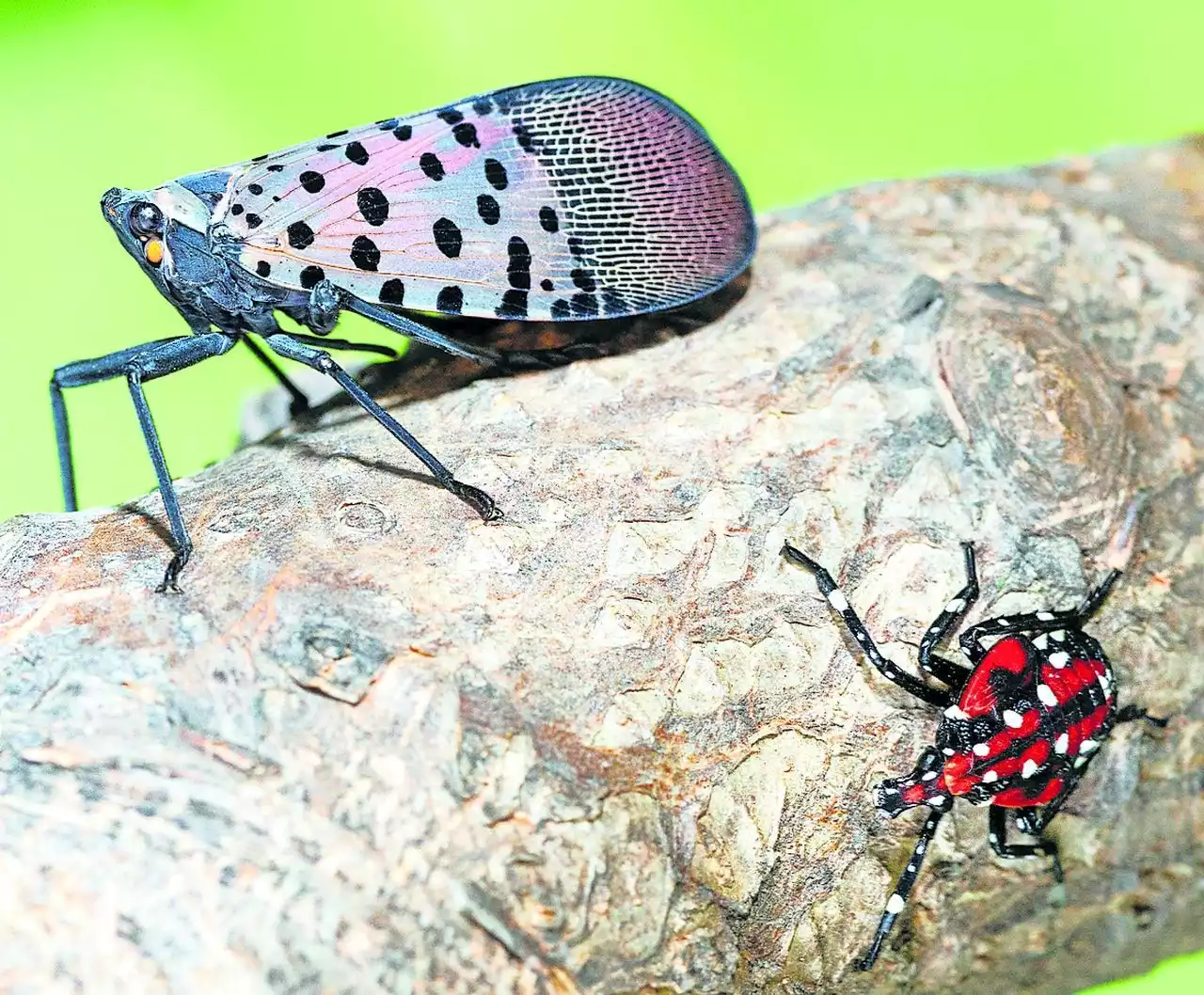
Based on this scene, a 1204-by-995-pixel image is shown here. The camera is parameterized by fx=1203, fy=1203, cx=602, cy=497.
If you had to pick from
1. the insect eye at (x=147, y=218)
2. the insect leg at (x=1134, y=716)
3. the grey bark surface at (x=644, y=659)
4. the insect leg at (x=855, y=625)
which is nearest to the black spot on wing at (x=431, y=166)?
the grey bark surface at (x=644, y=659)

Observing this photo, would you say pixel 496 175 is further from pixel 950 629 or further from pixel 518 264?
pixel 950 629

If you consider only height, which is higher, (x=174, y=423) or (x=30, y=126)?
(x=30, y=126)

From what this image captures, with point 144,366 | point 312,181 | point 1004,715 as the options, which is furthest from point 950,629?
point 144,366

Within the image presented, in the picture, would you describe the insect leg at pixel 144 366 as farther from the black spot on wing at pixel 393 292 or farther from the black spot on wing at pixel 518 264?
the black spot on wing at pixel 518 264

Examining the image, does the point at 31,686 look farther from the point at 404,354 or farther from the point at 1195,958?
the point at 1195,958

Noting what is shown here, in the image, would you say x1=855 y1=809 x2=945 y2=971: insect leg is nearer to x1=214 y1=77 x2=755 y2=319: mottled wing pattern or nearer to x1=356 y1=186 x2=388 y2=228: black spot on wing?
x1=214 y1=77 x2=755 y2=319: mottled wing pattern

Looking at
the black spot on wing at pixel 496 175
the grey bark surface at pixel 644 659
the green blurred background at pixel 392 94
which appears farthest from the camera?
the green blurred background at pixel 392 94

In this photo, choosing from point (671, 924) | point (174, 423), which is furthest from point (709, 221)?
point (174, 423)
